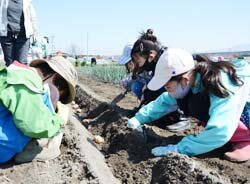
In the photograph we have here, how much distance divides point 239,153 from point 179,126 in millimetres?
1187

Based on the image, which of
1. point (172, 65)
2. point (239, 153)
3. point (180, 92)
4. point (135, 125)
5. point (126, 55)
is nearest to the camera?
point (172, 65)

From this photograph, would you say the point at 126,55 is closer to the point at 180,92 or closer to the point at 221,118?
the point at 180,92

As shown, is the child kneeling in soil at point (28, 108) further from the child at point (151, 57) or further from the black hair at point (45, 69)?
the child at point (151, 57)

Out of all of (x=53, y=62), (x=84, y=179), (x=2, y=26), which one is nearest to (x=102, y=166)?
(x=84, y=179)

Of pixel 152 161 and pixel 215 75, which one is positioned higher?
pixel 215 75

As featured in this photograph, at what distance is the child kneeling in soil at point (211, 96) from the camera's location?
2.57 metres

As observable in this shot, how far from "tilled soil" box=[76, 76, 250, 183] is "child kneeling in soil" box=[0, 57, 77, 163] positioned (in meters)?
0.60

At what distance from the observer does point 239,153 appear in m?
2.78

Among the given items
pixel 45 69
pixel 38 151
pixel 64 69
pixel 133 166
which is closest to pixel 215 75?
pixel 133 166

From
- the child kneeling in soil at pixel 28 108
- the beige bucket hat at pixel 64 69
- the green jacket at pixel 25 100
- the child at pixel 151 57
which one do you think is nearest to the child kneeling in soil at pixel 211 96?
the beige bucket hat at pixel 64 69

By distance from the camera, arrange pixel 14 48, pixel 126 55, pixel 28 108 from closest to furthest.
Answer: pixel 28 108, pixel 126 55, pixel 14 48

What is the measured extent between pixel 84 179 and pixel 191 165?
26.6 inches

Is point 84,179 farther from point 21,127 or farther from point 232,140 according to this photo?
point 232,140

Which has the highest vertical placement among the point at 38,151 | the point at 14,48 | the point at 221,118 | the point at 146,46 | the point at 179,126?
the point at 146,46
